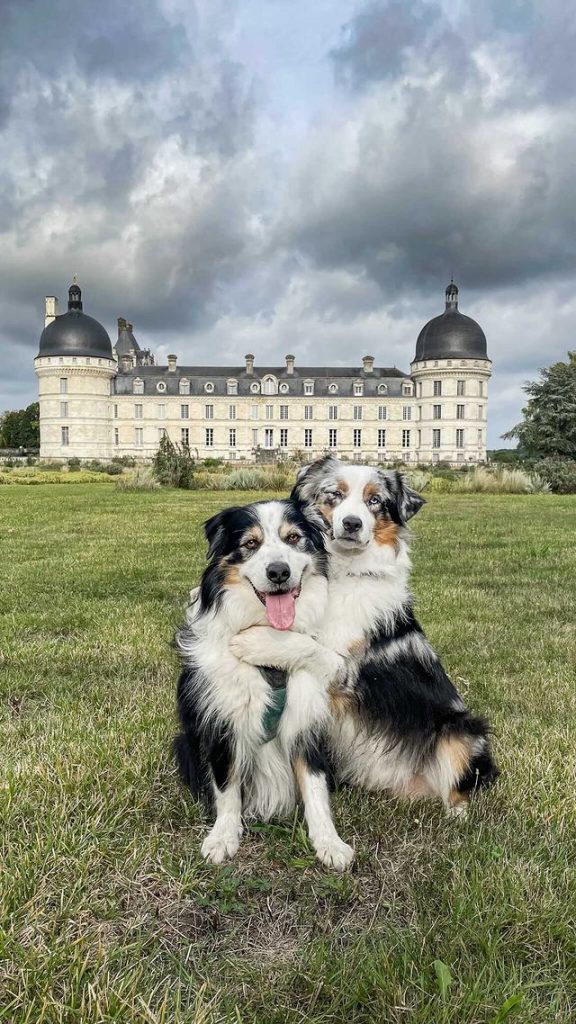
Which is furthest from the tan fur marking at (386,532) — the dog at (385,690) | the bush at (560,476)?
the bush at (560,476)

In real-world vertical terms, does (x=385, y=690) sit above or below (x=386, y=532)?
below

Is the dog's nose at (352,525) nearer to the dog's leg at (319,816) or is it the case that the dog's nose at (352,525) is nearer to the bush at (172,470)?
the dog's leg at (319,816)

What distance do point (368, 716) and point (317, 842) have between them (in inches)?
17.2

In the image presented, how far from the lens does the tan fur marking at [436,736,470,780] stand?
223cm

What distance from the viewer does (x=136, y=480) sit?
1930 cm

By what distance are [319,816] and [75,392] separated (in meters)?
67.4

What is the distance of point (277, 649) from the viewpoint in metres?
1.95

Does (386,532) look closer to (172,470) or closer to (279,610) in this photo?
(279,610)

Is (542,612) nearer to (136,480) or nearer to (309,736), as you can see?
(309,736)

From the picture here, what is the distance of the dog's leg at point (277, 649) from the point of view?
1957 mm

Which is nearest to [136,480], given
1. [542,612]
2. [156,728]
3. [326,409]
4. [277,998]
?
[542,612]

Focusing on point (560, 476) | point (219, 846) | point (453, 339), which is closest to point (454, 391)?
point (453, 339)

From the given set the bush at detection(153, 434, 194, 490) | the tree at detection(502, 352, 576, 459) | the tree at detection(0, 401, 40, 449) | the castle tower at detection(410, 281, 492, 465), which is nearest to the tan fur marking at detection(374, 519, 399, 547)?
the bush at detection(153, 434, 194, 490)

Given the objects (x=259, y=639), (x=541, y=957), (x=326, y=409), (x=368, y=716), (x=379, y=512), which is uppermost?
(x=326, y=409)
